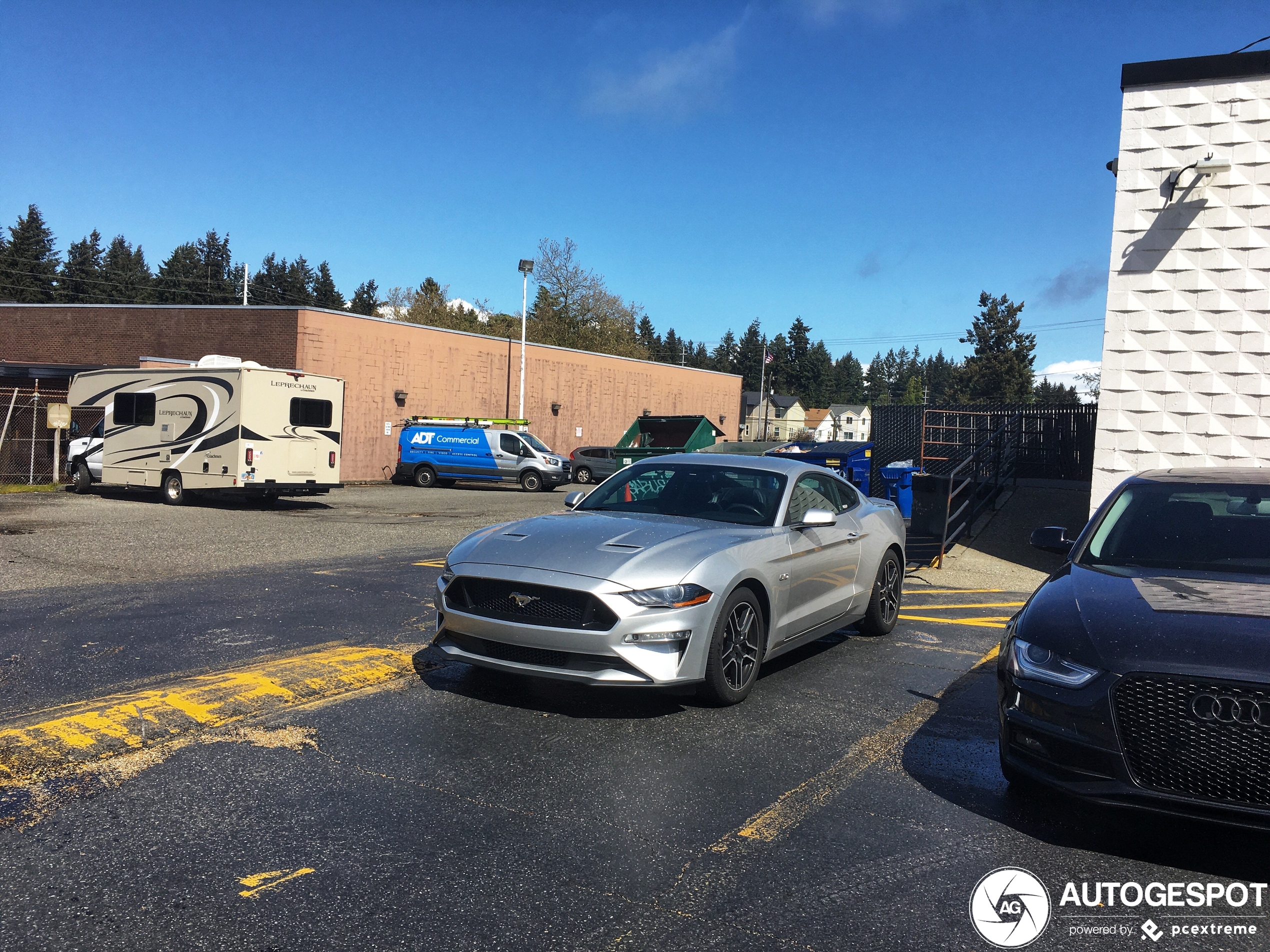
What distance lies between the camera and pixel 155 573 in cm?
1051

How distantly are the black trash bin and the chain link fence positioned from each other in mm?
18330

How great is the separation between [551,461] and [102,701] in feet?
80.7

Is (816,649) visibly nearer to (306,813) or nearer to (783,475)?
(783,475)

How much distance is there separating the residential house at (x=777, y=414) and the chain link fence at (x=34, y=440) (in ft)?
296

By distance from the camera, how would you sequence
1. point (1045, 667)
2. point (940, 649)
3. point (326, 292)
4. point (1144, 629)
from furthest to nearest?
point (326, 292) < point (940, 649) < point (1045, 667) < point (1144, 629)

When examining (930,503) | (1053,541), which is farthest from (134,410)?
(1053,541)

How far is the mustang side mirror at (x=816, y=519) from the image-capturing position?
6418mm

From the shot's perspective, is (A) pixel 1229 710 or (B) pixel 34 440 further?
(B) pixel 34 440

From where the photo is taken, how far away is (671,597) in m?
5.27

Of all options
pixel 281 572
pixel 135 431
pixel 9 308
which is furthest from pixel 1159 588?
pixel 9 308

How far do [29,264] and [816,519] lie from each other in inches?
3404

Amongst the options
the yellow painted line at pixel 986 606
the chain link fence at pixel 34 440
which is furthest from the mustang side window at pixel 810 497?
the chain link fence at pixel 34 440

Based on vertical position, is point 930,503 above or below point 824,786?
above

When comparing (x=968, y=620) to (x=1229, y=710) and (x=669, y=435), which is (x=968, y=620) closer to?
(x=1229, y=710)
